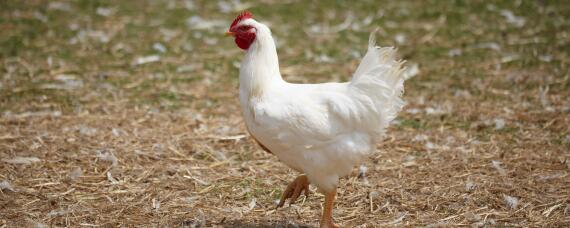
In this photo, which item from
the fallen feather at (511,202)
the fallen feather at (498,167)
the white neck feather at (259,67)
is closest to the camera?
the white neck feather at (259,67)

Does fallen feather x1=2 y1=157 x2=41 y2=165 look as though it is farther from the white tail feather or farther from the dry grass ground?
the white tail feather

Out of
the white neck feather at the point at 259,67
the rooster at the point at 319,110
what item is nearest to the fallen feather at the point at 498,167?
the rooster at the point at 319,110

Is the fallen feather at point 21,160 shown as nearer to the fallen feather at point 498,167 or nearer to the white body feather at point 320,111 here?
the white body feather at point 320,111

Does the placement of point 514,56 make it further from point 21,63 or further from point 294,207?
point 21,63

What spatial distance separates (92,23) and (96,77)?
7.66ft

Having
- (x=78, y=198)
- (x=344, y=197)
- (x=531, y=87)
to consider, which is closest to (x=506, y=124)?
(x=531, y=87)

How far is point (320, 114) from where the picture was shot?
3717 millimetres

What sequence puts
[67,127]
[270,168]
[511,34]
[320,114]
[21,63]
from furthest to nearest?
[511,34]
[21,63]
[67,127]
[270,168]
[320,114]

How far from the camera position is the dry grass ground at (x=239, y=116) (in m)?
4.32

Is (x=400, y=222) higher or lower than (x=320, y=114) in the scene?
lower

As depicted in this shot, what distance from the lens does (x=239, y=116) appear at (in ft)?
20.3

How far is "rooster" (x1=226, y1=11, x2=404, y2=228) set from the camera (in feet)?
12.0

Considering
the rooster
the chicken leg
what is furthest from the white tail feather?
the chicken leg

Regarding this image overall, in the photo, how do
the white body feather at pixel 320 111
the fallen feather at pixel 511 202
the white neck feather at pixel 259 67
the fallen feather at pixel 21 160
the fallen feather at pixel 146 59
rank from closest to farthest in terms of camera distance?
1. the white body feather at pixel 320 111
2. the white neck feather at pixel 259 67
3. the fallen feather at pixel 511 202
4. the fallen feather at pixel 21 160
5. the fallen feather at pixel 146 59
